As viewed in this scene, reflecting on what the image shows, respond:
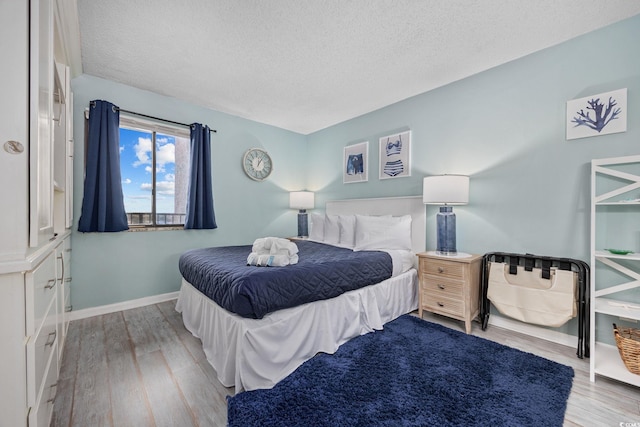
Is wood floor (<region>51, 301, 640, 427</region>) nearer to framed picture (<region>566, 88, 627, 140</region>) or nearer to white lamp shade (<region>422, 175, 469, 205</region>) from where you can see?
white lamp shade (<region>422, 175, 469, 205</region>)

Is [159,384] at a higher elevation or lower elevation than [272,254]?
lower

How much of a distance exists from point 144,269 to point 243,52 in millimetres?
2750

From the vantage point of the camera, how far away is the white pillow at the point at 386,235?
9.93 ft

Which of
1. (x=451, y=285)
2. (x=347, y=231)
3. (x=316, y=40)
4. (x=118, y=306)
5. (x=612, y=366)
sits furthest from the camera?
(x=347, y=231)

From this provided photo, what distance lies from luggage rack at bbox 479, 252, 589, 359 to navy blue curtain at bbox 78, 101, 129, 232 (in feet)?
13.0

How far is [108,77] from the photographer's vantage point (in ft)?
9.48

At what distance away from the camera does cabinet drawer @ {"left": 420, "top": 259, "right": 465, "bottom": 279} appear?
243 centimetres

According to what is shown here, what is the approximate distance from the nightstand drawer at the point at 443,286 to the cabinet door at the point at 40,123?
2.84 m

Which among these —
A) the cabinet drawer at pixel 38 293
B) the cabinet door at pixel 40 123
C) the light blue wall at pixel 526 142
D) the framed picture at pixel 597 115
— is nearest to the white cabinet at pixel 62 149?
the cabinet door at pixel 40 123

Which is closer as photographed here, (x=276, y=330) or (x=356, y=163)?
(x=276, y=330)

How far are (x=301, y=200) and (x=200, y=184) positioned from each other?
63.6 inches

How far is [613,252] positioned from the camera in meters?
1.84

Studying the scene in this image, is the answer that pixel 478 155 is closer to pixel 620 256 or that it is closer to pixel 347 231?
pixel 620 256

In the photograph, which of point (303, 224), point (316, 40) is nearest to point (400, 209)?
point (303, 224)
